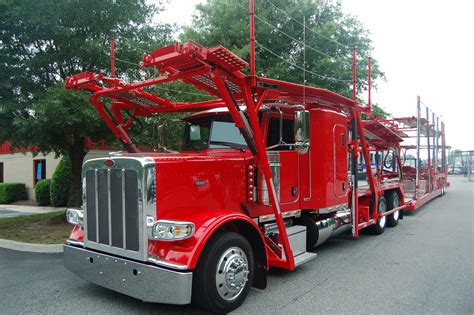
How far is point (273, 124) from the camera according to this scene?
5535 millimetres

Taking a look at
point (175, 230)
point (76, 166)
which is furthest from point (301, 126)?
point (76, 166)

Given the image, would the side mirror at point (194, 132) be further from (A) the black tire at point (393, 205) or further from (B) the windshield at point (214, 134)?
(A) the black tire at point (393, 205)

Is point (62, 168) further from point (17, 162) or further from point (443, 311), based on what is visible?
point (443, 311)

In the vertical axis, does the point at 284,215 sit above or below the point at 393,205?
above

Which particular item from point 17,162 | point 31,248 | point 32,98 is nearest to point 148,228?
point 31,248

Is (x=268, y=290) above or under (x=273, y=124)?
under

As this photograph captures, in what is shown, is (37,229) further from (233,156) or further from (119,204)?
(233,156)

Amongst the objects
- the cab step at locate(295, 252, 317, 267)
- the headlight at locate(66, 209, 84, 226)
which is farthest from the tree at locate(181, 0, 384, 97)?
the headlight at locate(66, 209, 84, 226)

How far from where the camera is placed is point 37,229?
30.4 ft

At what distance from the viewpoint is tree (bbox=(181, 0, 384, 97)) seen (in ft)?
41.4

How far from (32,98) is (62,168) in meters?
7.29

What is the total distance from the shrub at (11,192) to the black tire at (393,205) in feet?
54.3

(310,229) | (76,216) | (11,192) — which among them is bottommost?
(11,192)

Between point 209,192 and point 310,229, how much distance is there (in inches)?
91.9
